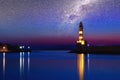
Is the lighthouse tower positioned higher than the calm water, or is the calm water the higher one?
the lighthouse tower

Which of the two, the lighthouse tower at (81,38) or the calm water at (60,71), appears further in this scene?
the lighthouse tower at (81,38)

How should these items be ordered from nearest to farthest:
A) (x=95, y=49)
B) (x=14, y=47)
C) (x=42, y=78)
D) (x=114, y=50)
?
(x=42, y=78) < (x=114, y=50) < (x=95, y=49) < (x=14, y=47)

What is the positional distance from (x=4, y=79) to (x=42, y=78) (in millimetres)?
3473

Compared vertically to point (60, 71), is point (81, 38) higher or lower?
higher

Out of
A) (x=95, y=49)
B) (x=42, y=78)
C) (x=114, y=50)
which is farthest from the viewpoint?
(x=95, y=49)

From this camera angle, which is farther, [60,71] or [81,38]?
[81,38]

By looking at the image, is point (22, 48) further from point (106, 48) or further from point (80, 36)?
point (106, 48)

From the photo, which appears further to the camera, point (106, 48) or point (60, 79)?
point (106, 48)

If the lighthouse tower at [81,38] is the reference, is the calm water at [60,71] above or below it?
below

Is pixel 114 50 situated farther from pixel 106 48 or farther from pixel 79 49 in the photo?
pixel 79 49

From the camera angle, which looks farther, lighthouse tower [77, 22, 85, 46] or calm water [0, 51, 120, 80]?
lighthouse tower [77, 22, 85, 46]

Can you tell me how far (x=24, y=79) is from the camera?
24.0 meters

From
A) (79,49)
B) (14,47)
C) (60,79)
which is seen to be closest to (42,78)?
(60,79)

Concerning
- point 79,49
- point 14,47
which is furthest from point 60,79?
point 14,47
